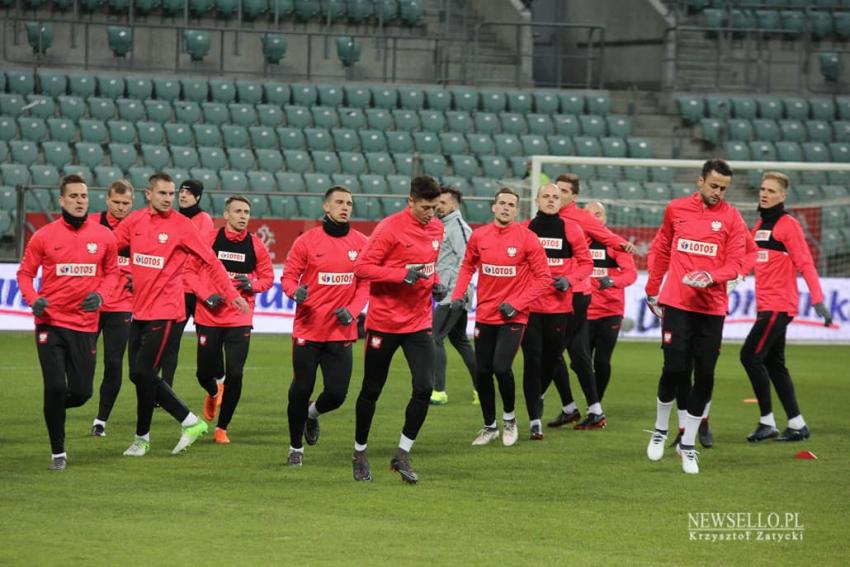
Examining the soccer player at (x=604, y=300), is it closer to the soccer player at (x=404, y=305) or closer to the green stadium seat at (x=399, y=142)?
the soccer player at (x=404, y=305)

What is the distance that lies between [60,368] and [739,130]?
22.1 m

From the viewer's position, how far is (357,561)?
281 inches

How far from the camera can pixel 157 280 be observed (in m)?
10.4

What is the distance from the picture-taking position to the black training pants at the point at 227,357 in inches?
440

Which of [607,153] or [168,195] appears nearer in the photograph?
[168,195]

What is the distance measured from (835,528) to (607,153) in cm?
2033

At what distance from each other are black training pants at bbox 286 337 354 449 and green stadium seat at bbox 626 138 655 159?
19373 millimetres

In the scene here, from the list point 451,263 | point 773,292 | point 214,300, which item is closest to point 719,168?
point 773,292

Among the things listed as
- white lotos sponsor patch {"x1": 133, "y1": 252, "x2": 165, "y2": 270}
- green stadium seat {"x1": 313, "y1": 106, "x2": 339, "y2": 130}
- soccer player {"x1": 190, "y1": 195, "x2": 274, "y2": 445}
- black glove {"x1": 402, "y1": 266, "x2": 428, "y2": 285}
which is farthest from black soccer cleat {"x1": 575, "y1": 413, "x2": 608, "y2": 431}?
green stadium seat {"x1": 313, "y1": 106, "x2": 339, "y2": 130}

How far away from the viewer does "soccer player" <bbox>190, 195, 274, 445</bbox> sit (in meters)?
11.3

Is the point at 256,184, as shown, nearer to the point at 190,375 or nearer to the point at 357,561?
the point at 190,375

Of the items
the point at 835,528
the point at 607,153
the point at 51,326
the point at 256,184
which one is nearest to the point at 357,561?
the point at 835,528

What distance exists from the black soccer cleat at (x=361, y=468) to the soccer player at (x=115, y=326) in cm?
266

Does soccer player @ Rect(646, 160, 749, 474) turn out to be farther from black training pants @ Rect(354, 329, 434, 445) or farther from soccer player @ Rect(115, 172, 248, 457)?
soccer player @ Rect(115, 172, 248, 457)
